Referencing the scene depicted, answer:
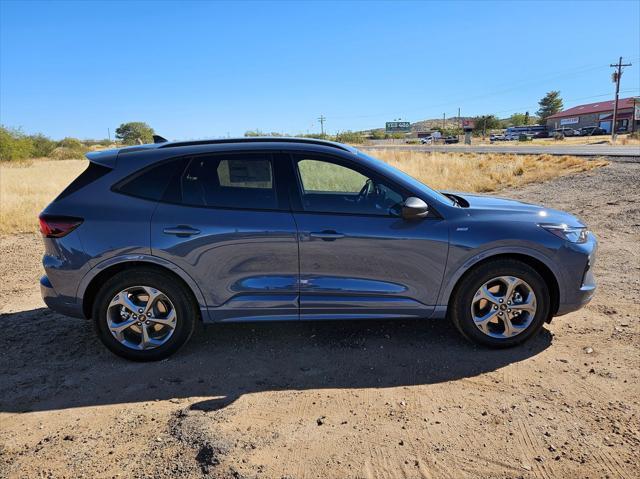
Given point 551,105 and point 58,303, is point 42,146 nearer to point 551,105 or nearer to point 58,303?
point 58,303

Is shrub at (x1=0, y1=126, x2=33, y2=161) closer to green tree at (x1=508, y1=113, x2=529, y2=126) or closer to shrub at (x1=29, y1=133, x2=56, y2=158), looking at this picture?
shrub at (x1=29, y1=133, x2=56, y2=158)

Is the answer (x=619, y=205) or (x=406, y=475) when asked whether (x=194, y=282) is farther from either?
(x=619, y=205)

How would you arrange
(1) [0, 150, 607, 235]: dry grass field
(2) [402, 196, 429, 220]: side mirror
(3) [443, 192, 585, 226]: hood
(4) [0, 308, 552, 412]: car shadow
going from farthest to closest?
1. (1) [0, 150, 607, 235]: dry grass field
2. (3) [443, 192, 585, 226]: hood
3. (2) [402, 196, 429, 220]: side mirror
4. (4) [0, 308, 552, 412]: car shadow

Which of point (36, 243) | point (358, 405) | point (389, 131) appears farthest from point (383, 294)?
point (389, 131)

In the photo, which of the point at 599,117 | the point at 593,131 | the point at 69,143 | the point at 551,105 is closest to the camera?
the point at 69,143

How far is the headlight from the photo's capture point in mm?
3752

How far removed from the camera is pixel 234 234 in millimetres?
3580

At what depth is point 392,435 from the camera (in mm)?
2793

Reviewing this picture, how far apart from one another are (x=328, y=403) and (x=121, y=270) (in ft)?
6.28

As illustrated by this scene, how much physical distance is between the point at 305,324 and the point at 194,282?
1257 millimetres

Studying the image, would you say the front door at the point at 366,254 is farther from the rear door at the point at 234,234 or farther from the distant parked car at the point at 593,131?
the distant parked car at the point at 593,131

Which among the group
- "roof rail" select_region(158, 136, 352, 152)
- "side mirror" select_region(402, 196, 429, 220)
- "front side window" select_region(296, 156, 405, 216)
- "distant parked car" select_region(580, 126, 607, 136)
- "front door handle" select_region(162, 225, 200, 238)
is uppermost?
"roof rail" select_region(158, 136, 352, 152)

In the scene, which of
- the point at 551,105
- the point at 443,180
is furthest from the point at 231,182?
the point at 551,105

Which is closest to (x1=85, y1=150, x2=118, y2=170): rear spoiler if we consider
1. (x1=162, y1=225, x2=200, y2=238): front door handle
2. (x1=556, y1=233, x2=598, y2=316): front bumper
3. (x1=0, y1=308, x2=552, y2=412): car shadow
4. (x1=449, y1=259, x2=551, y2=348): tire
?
(x1=162, y1=225, x2=200, y2=238): front door handle
